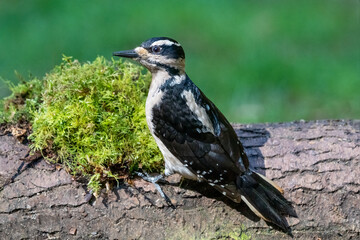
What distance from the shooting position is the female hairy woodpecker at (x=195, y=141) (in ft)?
12.0

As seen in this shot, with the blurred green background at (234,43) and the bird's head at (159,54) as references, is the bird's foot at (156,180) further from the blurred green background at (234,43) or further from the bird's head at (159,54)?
the blurred green background at (234,43)

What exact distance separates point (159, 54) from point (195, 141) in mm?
774

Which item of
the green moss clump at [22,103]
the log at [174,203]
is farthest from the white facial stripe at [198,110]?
the green moss clump at [22,103]

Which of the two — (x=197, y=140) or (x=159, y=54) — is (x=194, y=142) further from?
(x=159, y=54)

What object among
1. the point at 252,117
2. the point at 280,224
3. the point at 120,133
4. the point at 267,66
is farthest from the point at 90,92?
the point at 267,66

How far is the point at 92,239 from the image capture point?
3.60 m

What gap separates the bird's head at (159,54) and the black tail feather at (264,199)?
3.56ft

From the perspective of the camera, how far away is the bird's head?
12.5 feet

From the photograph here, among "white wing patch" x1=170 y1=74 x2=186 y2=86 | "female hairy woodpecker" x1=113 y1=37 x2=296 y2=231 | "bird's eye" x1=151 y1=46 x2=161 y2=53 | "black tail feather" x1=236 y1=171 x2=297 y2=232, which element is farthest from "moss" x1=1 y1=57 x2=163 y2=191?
"black tail feather" x1=236 y1=171 x2=297 y2=232

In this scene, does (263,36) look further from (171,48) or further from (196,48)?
(171,48)

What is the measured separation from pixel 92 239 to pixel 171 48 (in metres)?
1.64

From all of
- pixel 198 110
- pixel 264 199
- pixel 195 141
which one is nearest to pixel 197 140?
pixel 195 141

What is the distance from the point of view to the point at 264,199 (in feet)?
12.0

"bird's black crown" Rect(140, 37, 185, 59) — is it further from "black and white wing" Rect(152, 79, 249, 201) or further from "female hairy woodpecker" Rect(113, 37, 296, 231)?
"black and white wing" Rect(152, 79, 249, 201)
